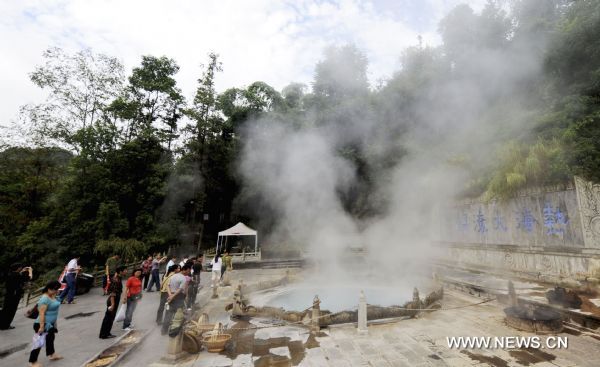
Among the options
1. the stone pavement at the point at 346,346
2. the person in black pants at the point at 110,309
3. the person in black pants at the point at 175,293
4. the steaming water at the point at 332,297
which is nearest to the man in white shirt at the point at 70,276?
the stone pavement at the point at 346,346

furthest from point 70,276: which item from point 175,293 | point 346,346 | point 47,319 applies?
point 346,346

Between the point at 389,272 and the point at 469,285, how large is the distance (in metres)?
4.60

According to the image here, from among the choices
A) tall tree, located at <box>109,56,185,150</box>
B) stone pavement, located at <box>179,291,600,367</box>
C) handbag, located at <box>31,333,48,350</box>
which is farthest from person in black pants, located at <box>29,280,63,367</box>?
tall tree, located at <box>109,56,185,150</box>

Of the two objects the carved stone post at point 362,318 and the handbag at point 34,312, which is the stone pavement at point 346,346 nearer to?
the carved stone post at point 362,318

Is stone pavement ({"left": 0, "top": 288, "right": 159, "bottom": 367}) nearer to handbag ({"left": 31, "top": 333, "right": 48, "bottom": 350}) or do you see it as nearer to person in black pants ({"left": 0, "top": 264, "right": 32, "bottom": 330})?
person in black pants ({"left": 0, "top": 264, "right": 32, "bottom": 330})

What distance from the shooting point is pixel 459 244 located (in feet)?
40.0

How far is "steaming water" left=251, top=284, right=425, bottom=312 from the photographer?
8.42 meters

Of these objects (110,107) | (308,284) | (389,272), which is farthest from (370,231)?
(110,107)

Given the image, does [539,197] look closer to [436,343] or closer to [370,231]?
[436,343]

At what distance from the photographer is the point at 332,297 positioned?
9695 mm

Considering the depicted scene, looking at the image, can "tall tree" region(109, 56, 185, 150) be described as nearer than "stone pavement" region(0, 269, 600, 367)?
No

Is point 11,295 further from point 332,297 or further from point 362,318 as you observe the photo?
point 332,297

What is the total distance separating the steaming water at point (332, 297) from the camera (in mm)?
8422

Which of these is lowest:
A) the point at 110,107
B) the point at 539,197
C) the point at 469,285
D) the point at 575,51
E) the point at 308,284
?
the point at 308,284
